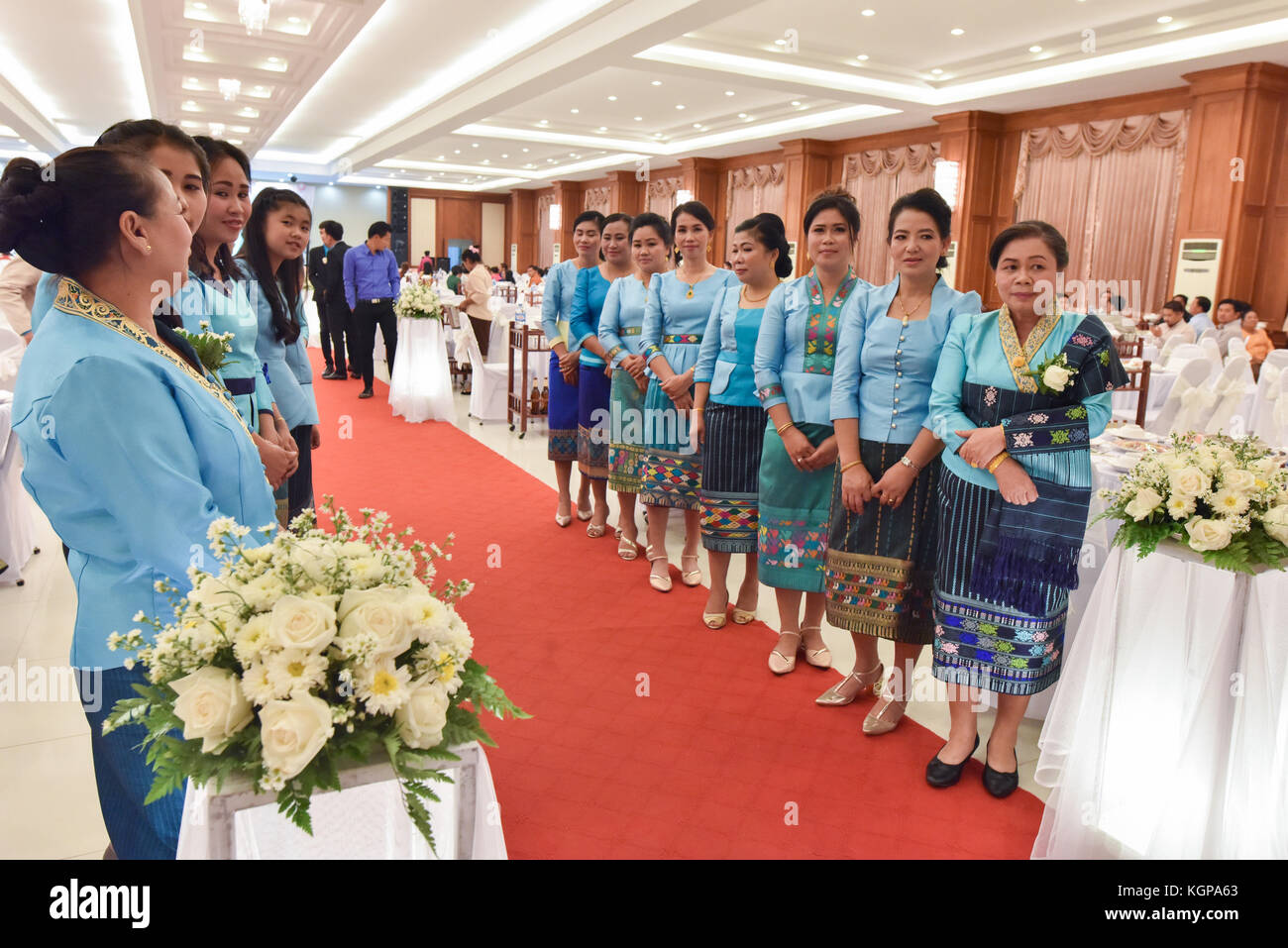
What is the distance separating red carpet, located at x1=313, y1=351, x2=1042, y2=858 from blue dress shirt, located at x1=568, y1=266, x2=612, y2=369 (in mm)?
1045

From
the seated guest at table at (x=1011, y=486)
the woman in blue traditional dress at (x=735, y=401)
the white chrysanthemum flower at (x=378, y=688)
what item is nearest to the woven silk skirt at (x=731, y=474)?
the woman in blue traditional dress at (x=735, y=401)

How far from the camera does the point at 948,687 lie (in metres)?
2.79

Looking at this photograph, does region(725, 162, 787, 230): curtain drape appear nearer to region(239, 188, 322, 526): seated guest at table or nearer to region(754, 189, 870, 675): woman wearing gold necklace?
region(754, 189, 870, 675): woman wearing gold necklace

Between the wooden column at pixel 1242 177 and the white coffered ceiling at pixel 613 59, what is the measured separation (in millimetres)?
305

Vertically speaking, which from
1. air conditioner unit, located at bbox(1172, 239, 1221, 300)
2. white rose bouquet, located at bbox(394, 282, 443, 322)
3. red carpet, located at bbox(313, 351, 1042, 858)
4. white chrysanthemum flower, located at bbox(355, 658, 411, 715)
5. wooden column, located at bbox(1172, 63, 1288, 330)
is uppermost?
wooden column, located at bbox(1172, 63, 1288, 330)

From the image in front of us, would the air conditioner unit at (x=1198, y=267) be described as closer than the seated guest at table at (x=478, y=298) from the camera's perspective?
Yes

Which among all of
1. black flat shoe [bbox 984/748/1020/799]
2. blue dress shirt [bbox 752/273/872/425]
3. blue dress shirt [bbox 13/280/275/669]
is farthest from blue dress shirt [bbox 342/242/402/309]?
blue dress shirt [bbox 13/280/275/669]

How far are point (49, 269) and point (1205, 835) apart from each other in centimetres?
248

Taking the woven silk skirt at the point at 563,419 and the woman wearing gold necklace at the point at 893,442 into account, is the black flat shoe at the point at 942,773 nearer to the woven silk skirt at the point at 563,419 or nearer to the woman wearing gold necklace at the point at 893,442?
the woman wearing gold necklace at the point at 893,442

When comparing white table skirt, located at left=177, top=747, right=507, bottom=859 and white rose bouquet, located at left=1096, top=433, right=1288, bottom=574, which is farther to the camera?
white rose bouquet, located at left=1096, top=433, right=1288, bottom=574

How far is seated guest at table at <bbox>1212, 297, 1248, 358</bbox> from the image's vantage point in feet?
26.2

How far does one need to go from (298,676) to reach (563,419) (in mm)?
3974

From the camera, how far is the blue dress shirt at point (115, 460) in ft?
4.28


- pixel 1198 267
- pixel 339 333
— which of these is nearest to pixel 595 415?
pixel 339 333
